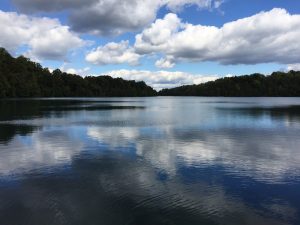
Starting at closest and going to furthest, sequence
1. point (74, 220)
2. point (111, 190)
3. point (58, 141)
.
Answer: point (74, 220), point (111, 190), point (58, 141)

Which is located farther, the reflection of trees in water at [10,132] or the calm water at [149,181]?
the reflection of trees in water at [10,132]

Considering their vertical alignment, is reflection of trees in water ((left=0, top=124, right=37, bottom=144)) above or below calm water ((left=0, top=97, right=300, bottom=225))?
above

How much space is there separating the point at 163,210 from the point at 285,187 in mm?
5691

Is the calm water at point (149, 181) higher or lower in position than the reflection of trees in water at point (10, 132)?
lower

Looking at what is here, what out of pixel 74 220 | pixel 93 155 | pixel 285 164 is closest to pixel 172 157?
pixel 93 155

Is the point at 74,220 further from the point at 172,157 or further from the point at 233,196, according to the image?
the point at 172,157

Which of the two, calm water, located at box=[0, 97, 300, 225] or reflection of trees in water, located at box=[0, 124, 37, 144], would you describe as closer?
calm water, located at box=[0, 97, 300, 225]

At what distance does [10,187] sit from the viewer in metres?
14.8

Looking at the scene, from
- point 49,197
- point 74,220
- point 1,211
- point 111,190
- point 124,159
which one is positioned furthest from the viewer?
point 124,159

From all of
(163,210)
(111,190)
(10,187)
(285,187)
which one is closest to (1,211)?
(10,187)

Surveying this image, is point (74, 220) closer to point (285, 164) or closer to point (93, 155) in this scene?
point (93, 155)

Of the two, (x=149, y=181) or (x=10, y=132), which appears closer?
(x=149, y=181)

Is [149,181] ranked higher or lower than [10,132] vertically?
lower

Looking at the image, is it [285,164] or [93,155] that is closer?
[285,164]
